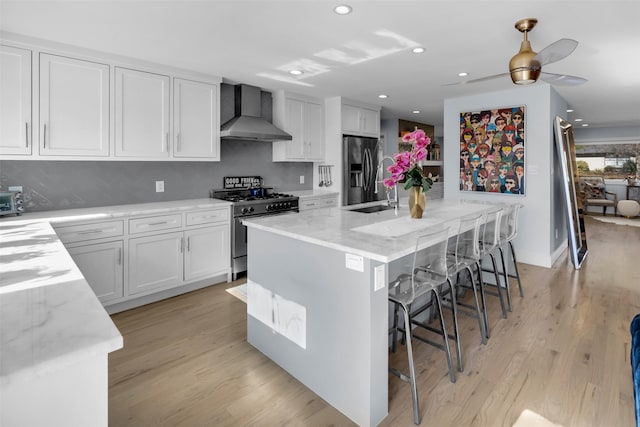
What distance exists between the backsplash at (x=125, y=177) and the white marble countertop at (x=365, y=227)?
200cm

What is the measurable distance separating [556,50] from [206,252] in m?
3.42

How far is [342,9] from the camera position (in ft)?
7.73

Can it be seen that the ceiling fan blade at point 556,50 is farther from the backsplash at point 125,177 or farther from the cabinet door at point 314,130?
the backsplash at point 125,177

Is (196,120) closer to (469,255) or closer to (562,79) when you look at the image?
(469,255)

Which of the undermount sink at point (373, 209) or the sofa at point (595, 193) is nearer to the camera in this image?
the undermount sink at point (373, 209)

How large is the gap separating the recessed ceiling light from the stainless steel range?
7.59 ft

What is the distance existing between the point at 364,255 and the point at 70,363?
4.07 feet

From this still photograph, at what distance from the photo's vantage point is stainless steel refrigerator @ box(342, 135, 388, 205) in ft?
17.9

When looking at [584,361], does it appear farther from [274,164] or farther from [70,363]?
[274,164]

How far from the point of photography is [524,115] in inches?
185

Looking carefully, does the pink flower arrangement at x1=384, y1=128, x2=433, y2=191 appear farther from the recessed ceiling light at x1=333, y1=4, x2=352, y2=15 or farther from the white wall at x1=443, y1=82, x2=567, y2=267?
the white wall at x1=443, y1=82, x2=567, y2=267

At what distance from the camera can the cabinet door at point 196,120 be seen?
12.5ft

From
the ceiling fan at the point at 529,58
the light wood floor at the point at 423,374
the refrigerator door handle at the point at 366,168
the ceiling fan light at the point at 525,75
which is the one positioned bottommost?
the light wood floor at the point at 423,374

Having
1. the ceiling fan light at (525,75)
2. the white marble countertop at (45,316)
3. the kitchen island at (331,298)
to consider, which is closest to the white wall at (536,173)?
the ceiling fan light at (525,75)
